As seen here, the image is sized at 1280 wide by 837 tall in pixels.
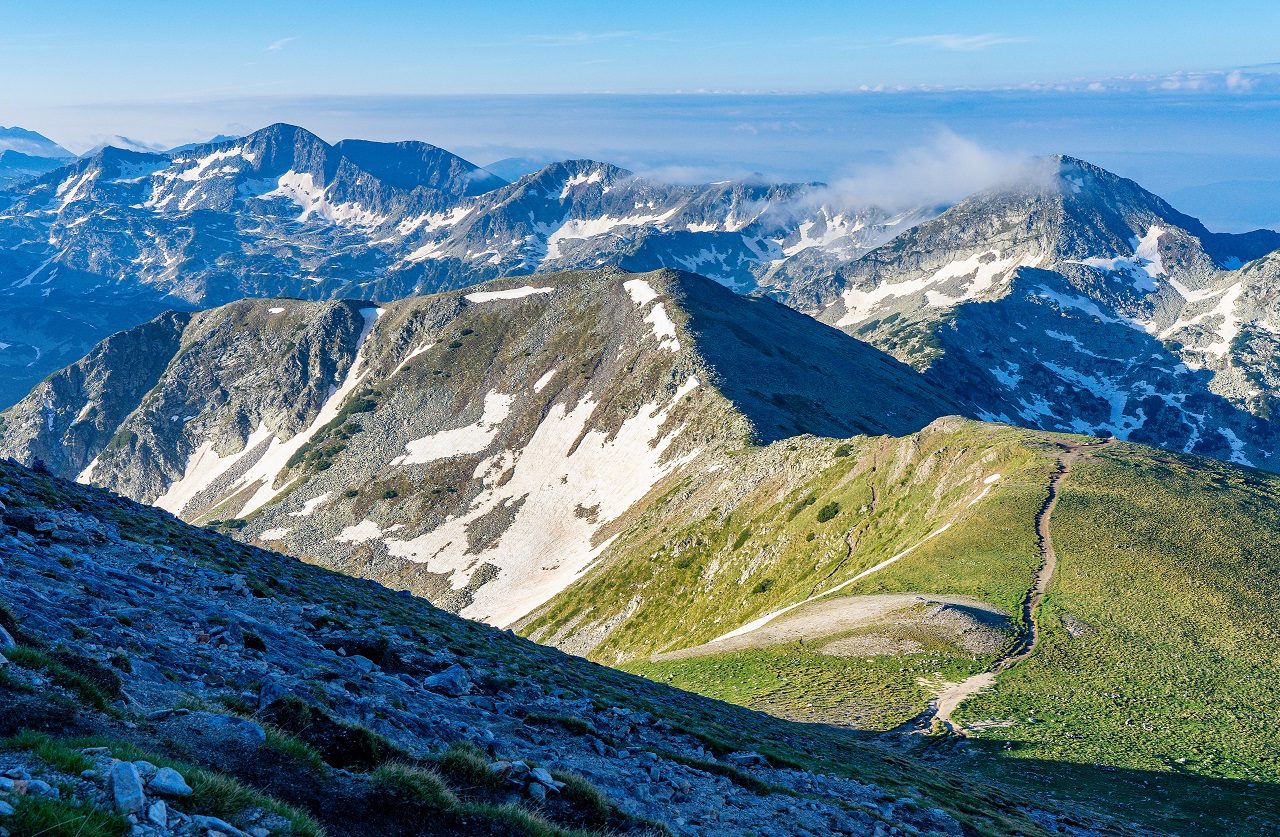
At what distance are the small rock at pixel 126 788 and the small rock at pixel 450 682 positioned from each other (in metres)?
14.8

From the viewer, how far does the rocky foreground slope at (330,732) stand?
10.6m

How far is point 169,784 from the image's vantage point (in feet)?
32.0

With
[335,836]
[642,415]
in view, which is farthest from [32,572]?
[642,415]

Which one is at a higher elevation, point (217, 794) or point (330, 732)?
point (217, 794)

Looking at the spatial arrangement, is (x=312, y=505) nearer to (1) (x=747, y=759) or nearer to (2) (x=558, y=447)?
(2) (x=558, y=447)

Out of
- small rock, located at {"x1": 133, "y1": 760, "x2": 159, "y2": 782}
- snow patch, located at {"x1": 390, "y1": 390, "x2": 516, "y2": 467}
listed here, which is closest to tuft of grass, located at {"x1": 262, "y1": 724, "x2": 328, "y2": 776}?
small rock, located at {"x1": 133, "y1": 760, "x2": 159, "y2": 782}

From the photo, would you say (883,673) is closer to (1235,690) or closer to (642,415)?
(1235,690)

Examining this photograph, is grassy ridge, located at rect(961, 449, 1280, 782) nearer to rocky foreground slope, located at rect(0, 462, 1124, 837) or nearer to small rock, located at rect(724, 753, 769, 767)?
rocky foreground slope, located at rect(0, 462, 1124, 837)

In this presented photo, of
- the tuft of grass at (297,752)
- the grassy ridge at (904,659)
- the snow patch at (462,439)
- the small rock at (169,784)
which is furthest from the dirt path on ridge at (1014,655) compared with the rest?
the snow patch at (462,439)

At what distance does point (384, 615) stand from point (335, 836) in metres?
26.9

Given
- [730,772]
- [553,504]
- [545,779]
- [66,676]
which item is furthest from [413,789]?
[553,504]

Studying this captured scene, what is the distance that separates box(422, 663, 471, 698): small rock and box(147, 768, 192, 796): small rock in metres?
14.4

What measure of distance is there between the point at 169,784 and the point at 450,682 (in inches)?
606

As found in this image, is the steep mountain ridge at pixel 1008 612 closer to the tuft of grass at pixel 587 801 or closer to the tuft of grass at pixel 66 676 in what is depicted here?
the tuft of grass at pixel 587 801
